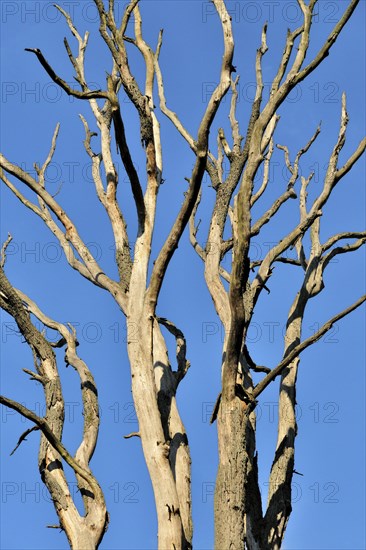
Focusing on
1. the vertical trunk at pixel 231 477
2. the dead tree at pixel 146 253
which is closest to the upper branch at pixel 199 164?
the dead tree at pixel 146 253

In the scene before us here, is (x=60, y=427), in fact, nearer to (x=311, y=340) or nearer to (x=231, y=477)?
(x=231, y=477)

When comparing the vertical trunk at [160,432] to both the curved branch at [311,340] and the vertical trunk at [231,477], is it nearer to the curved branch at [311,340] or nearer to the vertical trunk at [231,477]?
the vertical trunk at [231,477]

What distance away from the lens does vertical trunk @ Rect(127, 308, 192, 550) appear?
6.71 metres

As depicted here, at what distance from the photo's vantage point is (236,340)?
6613 millimetres

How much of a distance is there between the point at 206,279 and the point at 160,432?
90.8 inches

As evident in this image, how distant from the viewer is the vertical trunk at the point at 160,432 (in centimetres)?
671

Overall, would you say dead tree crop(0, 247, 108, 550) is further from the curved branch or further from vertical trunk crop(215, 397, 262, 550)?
the curved branch

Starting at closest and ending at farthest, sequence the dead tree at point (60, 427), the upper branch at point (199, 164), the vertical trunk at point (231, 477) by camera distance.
Answer: the vertical trunk at point (231, 477), the upper branch at point (199, 164), the dead tree at point (60, 427)

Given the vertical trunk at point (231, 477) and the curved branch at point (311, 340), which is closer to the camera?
the vertical trunk at point (231, 477)

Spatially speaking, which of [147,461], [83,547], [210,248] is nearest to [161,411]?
[147,461]

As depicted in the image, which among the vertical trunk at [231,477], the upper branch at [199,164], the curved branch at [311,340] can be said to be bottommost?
the vertical trunk at [231,477]

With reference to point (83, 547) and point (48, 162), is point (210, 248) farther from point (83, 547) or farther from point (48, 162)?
point (83, 547)

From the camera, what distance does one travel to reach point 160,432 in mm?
6969

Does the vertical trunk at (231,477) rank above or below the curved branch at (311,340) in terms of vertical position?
below
